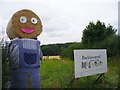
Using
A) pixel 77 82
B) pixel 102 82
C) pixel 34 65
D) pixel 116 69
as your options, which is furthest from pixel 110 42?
pixel 34 65

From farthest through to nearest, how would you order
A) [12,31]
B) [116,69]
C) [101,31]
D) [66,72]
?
1. [101,31]
2. [116,69]
3. [66,72]
4. [12,31]

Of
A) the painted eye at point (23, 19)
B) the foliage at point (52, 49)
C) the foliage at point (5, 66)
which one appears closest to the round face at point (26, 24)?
the painted eye at point (23, 19)

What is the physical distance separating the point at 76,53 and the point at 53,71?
1953 millimetres

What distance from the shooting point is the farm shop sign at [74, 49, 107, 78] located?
295 inches

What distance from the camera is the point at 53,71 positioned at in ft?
30.2

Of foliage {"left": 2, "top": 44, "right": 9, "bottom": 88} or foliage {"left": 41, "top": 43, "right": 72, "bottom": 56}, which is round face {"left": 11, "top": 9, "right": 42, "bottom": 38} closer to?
foliage {"left": 2, "top": 44, "right": 9, "bottom": 88}

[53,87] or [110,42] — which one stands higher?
[110,42]

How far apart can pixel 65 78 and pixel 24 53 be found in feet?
8.03

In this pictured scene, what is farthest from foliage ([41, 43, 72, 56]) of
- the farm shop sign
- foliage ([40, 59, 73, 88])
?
the farm shop sign

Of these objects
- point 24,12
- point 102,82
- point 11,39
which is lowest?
point 102,82

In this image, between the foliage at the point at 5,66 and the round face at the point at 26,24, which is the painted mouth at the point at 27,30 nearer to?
the round face at the point at 26,24

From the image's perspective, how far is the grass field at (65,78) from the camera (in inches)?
309

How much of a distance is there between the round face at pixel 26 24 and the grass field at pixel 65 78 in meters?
Answer: 1.81

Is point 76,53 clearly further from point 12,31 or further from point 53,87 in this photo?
point 12,31
